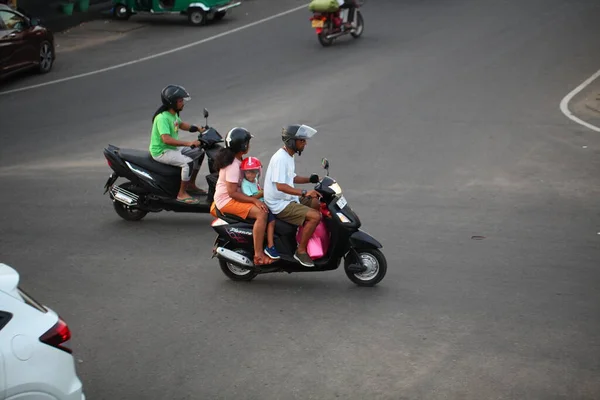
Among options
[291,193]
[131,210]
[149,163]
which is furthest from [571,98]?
[291,193]

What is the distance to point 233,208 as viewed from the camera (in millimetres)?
9539

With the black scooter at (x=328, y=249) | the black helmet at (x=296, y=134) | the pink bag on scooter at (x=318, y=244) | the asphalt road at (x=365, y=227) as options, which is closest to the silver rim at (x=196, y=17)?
the asphalt road at (x=365, y=227)

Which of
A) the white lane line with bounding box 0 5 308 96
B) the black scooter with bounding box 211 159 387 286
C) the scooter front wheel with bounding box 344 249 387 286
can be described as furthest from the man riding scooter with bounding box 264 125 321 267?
the white lane line with bounding box 0 5 308 96

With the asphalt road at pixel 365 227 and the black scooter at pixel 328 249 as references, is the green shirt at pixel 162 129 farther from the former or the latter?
the black scooter at pixel 328 249

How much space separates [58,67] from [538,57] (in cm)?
1172

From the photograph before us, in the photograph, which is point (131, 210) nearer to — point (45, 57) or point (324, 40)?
point (45, 57)

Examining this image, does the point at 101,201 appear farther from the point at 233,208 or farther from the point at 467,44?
the point at 467,44

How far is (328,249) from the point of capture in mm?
9359

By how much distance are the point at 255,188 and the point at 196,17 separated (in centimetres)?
1754

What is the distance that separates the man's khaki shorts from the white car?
3636 mm

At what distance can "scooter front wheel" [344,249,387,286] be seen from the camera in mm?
9250

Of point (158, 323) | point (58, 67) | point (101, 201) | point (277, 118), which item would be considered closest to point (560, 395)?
point (158, 323)

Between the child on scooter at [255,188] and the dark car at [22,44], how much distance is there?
1266 cm

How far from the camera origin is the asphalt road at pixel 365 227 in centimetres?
757
